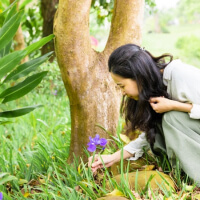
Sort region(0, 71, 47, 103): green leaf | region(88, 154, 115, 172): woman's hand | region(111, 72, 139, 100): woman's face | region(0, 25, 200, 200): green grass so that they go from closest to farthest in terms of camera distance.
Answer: region(0, 25, 200, 200): green grass, region(111, 72, 139, 100): woman's face, region(88, 154, 115, 172): woman's hand, region(0, 71, 47, 103): green leaf

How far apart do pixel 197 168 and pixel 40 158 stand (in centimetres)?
102

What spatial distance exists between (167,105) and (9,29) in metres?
1.03

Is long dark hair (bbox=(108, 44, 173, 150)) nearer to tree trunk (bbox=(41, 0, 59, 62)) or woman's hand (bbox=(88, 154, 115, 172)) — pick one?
woman's hand (bbox=(88, 154, 115, 172))

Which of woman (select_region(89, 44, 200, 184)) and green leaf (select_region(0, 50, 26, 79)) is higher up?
green leaf (select_region(0, 50, 26, 79))

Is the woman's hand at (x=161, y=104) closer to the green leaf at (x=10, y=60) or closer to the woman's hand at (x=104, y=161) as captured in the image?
the woman's hand at (x=104, y=161)

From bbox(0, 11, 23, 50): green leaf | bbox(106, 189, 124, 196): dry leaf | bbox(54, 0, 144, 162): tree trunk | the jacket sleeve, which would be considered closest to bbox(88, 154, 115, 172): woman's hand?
bbox(54, 0, 144, 162): tree trunk

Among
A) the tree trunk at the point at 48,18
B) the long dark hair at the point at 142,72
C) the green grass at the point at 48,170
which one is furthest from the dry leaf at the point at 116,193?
the tree trunk at the point at 48,18

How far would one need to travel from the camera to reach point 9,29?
208 cm

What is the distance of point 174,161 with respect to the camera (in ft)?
6.33

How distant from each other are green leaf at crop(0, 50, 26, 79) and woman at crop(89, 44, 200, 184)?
530 millimetres

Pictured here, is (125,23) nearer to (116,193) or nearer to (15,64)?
(15,64)

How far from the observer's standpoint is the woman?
1.80 metres

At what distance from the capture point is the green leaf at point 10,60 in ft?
6.54

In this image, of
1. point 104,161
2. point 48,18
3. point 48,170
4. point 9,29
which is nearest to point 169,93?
point 104,161
